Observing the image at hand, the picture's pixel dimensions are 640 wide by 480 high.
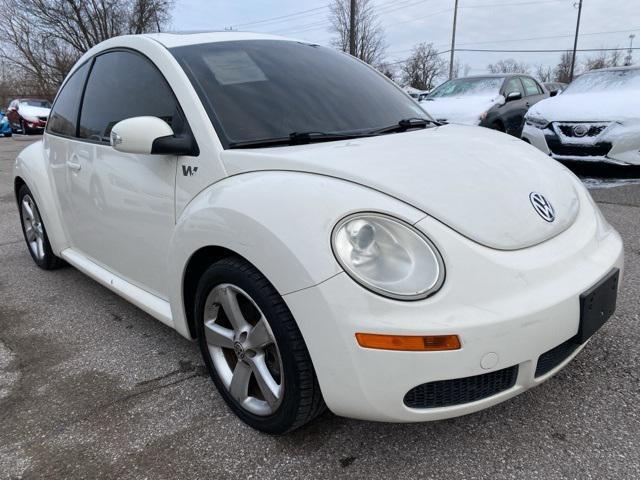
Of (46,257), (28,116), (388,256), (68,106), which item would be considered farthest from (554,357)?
(28,116)

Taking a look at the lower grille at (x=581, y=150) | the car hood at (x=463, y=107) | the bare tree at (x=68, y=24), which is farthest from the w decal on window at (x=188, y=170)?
the bare tree at (x=68, y=24)

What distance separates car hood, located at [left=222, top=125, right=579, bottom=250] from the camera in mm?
1622

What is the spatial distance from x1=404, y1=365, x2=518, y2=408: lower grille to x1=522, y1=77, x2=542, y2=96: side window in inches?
341

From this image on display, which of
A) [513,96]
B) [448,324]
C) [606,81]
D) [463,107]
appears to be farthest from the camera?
[513,96]

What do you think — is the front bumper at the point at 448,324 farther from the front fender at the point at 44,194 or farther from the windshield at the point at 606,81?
the windshield at the point at 606,81

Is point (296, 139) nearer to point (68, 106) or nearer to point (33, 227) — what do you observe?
point (68, 106)

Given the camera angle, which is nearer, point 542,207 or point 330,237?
point 330,237

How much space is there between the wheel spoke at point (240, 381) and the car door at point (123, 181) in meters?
0.59

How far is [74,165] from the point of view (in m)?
2.88

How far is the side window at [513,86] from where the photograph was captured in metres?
8.42

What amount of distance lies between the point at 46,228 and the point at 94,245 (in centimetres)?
84

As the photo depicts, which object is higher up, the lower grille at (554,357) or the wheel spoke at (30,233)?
the lower grille at (554,357)

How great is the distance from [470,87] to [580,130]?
2.89 m

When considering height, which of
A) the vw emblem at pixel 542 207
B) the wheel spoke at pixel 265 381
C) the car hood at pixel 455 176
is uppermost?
the car hood at pixel 455 176
